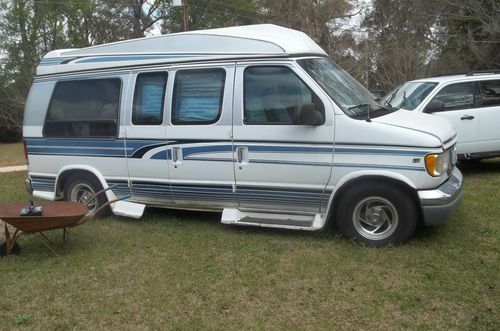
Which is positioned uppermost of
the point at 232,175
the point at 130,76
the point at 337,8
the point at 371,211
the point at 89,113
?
the point at 337,8

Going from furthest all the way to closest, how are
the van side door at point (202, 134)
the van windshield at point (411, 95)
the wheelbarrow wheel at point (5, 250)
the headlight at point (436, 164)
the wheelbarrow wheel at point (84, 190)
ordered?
the van windshield at point (411, 95) → the wheelbarrow wheel at point (84, 190) → the van side door at point (202, 134) → the wheelbarrow wheel at point (5, 250) → the headlight at point (436, 164)

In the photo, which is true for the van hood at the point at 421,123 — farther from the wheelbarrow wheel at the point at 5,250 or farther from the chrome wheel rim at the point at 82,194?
the wheelbarrow wheel at the point at 5,250

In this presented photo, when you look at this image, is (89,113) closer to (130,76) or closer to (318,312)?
(130,76)

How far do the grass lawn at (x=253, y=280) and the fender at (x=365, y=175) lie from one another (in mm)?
519

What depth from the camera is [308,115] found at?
5.30 metres

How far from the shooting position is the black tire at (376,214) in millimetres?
5281

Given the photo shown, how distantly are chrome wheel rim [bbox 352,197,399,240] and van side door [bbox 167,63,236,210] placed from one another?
1.45m

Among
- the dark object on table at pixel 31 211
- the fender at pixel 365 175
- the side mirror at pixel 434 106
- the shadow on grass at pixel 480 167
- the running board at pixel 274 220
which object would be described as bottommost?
the shadow on grass at pixel 480 167

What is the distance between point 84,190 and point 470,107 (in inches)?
251

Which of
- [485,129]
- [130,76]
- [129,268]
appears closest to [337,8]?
[485,129]

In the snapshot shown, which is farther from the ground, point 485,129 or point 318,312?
point 485,129

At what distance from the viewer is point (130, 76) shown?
6465mm

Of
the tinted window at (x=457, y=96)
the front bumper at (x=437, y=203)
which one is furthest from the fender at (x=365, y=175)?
the tinted window at (x=457, y=96)

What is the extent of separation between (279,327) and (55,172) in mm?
4330
